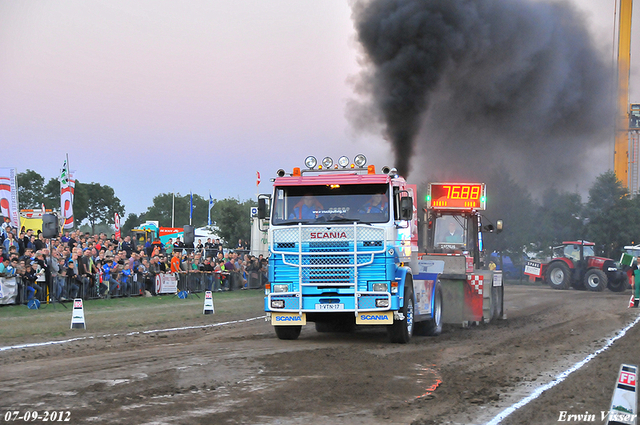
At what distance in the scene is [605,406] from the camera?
7.05m

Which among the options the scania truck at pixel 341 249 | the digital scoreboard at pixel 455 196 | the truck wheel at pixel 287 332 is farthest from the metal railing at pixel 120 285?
the digital scoreboard at pixel 455 196

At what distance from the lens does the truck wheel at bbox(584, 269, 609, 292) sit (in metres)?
35.5

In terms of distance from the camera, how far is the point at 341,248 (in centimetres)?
1210

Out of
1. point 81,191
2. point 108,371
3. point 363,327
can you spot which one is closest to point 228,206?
point 81,191

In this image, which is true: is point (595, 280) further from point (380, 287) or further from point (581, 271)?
point (380, 287)

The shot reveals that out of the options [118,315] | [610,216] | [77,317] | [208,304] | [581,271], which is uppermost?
[610,216]

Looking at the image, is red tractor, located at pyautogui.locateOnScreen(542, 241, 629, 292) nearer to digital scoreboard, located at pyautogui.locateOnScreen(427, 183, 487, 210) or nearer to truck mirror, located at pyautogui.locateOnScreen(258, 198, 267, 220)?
digital scoreboard, located at pyautogui.locateOnScreen(427, 183, 487, 210)

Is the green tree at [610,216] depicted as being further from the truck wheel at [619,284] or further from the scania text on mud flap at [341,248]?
the scania text on mud flap at [341,248]

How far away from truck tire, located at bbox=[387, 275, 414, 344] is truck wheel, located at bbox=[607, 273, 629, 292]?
85.7 feet

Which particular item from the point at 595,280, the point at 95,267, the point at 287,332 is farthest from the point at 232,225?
the point at 287,332

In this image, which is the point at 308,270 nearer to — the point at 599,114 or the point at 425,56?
the point at 425,56

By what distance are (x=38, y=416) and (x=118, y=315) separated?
11.9 m

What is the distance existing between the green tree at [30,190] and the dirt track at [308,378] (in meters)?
67.9

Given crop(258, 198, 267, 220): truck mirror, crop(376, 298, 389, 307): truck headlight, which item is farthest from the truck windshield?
crop(376, 298, 389, 307): truck headlight
